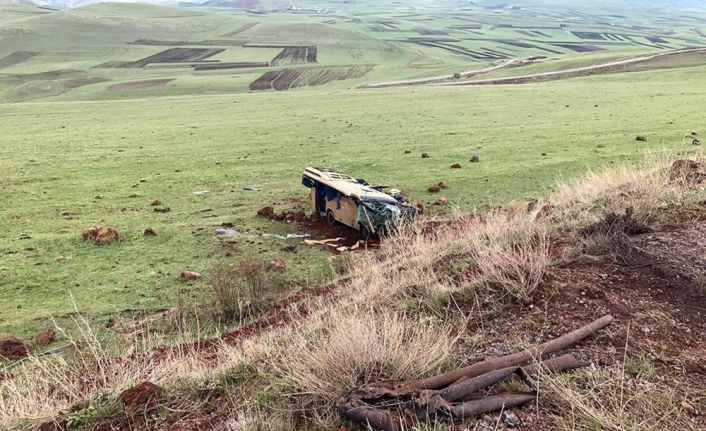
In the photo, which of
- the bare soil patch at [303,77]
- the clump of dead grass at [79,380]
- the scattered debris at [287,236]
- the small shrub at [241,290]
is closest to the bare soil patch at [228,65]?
the bare soil patch at [303,77]

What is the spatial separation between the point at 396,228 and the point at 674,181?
19.2 ft

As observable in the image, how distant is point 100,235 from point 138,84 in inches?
2536

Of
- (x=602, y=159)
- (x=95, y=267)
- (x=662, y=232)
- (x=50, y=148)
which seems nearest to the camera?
(x=662, y=232)

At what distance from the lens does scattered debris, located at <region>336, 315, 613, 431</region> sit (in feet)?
13.0

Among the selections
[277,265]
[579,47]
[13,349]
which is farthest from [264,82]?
[579,47]

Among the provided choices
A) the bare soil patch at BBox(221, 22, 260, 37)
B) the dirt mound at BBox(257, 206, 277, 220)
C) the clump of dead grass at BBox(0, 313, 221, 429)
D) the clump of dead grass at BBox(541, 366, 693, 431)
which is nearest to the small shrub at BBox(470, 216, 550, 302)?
the clump of dead grass at BBox(541, 366, 693, 431)

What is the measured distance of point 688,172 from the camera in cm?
1138

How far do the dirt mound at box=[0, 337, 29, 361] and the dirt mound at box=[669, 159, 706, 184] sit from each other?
12257 millimetres

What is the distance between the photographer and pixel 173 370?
18.1 ft

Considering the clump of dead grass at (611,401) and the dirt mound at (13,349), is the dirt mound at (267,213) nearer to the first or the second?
the dirt mound at (13,349)

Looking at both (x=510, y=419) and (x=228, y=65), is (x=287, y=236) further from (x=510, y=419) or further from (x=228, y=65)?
(x=228, y=65)

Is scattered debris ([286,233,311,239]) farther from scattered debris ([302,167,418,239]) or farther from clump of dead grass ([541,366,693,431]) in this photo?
clump of dead grass ([541,366,693,431])

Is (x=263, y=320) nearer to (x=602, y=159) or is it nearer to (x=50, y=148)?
(x=602, y=159)

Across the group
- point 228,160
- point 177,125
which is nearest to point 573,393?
point 228,160
